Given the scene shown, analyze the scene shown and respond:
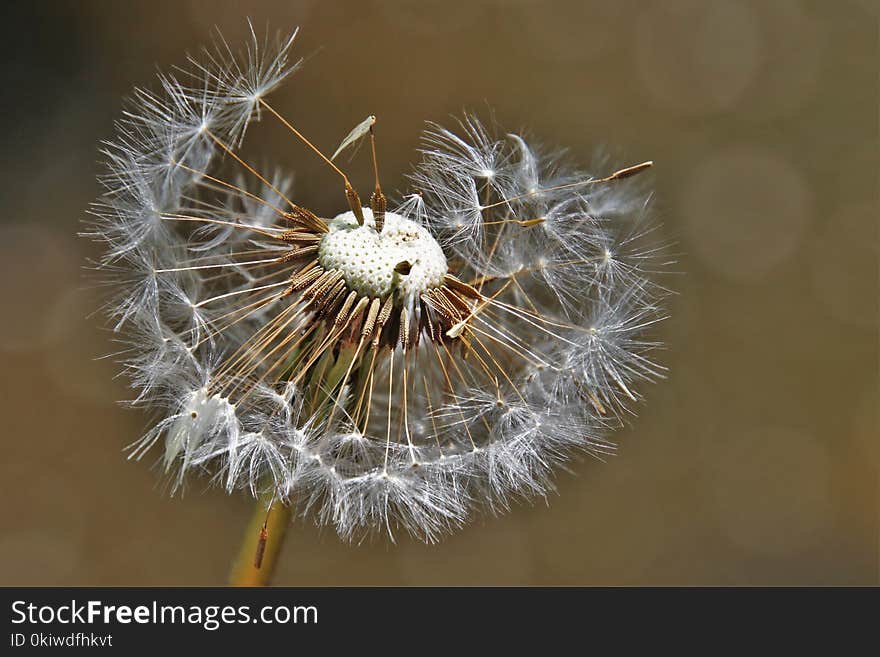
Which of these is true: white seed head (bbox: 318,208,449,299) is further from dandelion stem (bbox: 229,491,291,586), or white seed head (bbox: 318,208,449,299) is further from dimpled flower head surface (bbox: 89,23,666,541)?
dandelion stem (bbox: 229,491,291,586)

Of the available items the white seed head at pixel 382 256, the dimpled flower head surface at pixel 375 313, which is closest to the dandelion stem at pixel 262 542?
the dimpled flower head surface at pixel 375 313

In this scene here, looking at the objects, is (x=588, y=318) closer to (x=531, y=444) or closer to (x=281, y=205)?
(x=531, y=444)

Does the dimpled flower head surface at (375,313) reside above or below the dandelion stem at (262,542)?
above

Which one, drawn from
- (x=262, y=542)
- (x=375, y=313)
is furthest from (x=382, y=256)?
(x=262, y=542)

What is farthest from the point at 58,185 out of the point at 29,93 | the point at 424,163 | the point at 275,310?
the point at 424,163

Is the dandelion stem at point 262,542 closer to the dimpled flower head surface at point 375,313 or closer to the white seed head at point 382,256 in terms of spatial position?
the dimpled flower head surface at point 375,313

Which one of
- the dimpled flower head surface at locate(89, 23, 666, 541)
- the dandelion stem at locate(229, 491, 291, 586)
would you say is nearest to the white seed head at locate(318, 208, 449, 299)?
the dimpled flower head surface at locate(89, 23, 666, 541)

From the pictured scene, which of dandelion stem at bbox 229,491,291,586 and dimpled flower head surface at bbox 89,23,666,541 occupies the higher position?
dimpled flower head surface at bbox 89,23,666,541

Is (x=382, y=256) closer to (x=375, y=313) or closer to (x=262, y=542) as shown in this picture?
(x=375, y=313)
